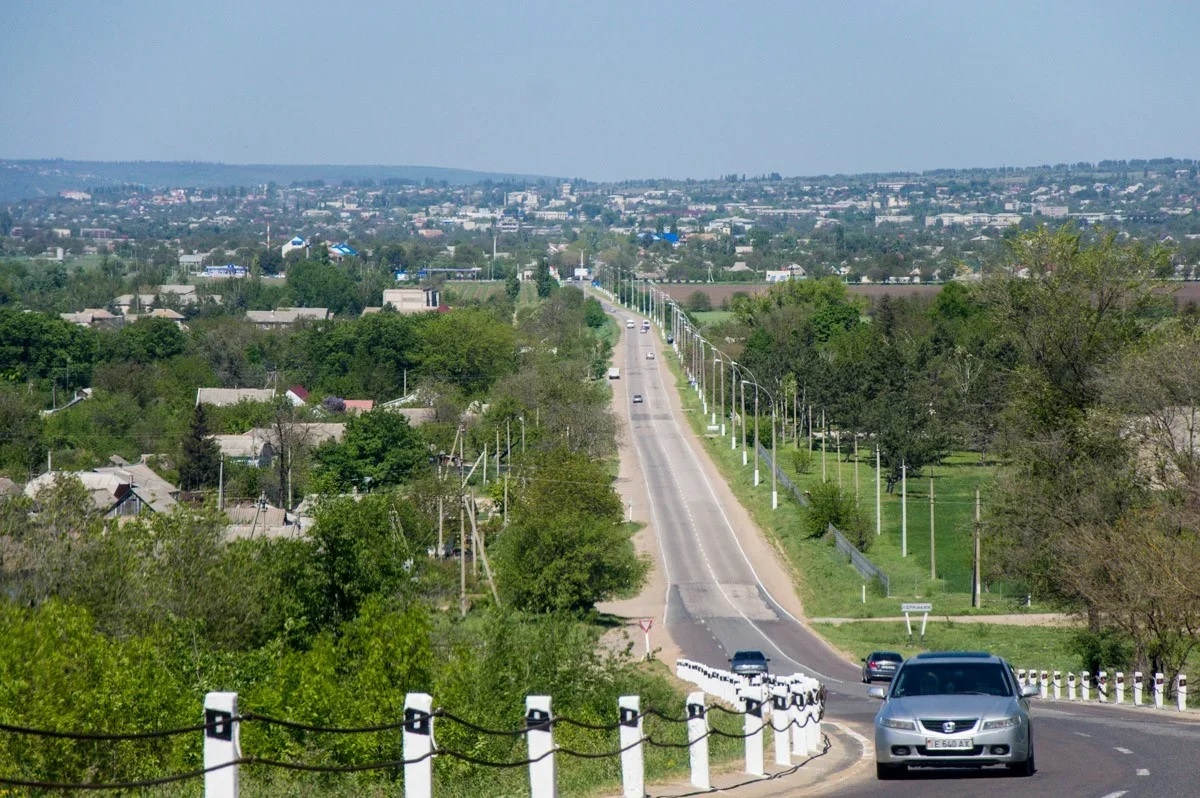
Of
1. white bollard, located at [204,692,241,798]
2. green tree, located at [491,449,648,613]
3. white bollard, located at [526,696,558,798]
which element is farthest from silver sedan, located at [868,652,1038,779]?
green tree, located at [491,449,648,613]

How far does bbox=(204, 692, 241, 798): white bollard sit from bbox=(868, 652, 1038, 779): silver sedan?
8.02m

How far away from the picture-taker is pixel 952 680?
16359 mm

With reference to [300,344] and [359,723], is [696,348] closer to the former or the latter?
[300,344]

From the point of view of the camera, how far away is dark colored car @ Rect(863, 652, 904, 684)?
36.5 meters

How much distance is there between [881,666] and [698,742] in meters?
22.4

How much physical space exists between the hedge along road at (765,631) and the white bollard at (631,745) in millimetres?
2447

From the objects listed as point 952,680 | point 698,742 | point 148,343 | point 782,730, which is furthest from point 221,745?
point 148,343

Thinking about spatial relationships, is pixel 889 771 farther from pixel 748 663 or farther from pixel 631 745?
pixel 748 663

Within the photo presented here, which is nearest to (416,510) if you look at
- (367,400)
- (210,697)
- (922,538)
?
(922,538)

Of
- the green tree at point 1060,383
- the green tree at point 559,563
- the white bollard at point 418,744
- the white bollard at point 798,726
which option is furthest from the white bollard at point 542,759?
the green tree at point 559,563

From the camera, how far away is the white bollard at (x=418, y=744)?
10.7m

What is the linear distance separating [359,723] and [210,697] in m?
8.98

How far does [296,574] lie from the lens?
31219mm

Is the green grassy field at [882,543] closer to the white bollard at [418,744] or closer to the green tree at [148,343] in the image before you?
the white bollard at [418,744]
